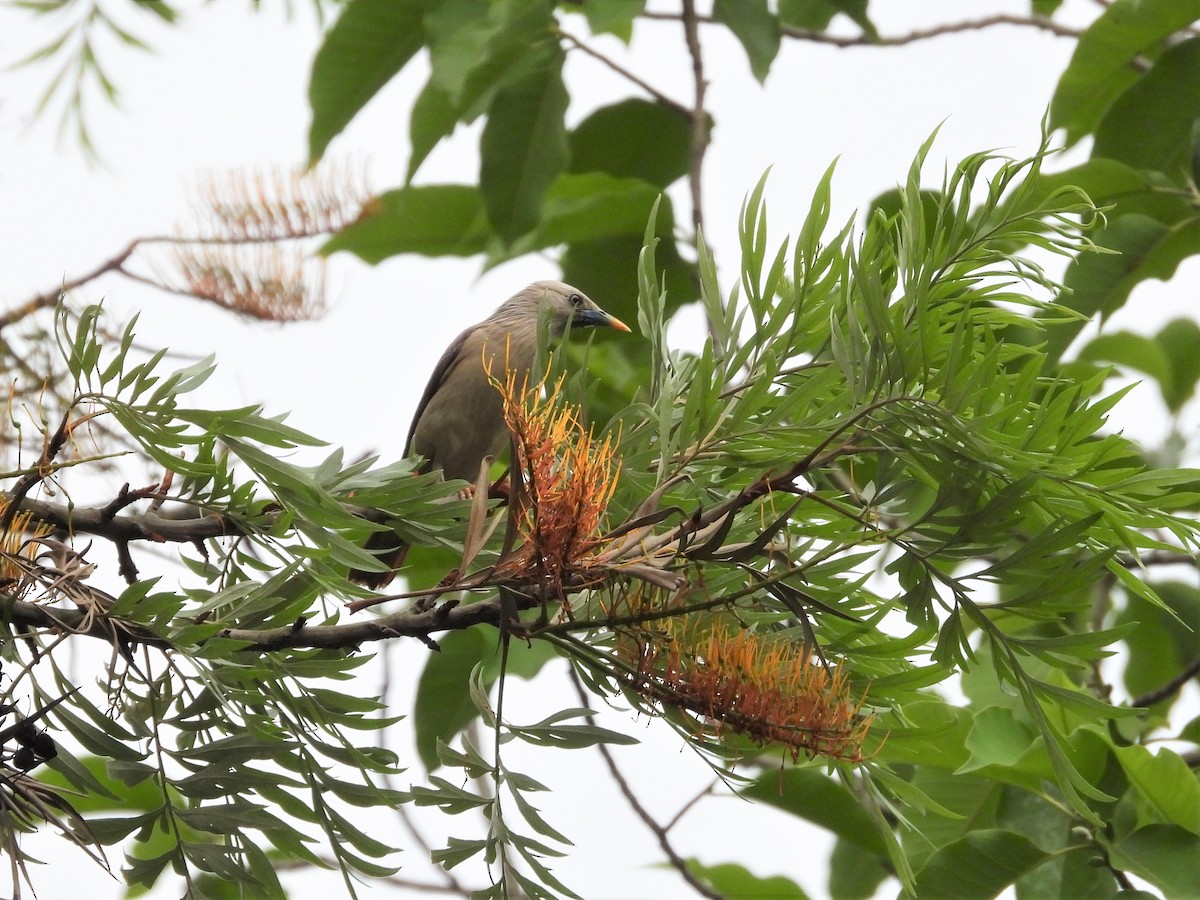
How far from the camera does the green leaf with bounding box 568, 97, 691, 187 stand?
4.77 meters

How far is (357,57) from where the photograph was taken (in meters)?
4.57

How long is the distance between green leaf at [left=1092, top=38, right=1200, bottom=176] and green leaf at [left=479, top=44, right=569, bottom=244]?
1752 millimetres

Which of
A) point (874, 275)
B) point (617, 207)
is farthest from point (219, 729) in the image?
point (617, 207)

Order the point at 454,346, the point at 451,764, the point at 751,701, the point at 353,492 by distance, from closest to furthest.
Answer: the point at 751,701, the point at 451,764, the point at 353,492, the point at 454,346

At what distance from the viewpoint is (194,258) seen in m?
3.73

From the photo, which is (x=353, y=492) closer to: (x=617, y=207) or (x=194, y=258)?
(x=194, y=258)

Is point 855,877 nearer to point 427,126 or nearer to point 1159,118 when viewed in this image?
point 1159,118

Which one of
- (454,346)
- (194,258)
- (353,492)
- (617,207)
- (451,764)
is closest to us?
(451,764)

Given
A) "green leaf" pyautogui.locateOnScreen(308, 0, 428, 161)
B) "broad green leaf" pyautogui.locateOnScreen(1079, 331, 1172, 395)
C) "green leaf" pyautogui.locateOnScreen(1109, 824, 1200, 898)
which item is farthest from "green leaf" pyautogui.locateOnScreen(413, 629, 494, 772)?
"broad green leaf" pyautogui.locateOnScreen(1079, 331, 1172, 395)

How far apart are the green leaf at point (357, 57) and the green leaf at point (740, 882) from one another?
9.09ft

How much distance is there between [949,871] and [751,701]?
1.54 meters

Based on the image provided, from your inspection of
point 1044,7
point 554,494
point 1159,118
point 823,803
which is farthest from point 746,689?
point 1044,7

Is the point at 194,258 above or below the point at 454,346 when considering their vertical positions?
below

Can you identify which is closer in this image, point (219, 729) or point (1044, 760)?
point (219, 729)
